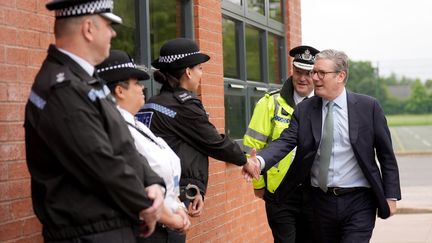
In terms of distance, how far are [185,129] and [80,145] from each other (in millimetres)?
1943

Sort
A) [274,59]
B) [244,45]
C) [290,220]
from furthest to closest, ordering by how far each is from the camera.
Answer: [274,59], [244,45], [290,220]

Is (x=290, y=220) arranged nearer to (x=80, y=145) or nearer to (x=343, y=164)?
(x=343, y=164)

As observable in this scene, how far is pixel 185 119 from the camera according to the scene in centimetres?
530


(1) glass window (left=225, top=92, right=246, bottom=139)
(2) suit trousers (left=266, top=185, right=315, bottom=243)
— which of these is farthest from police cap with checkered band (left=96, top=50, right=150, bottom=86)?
(1) glass window (left=225, top=92, right=246, bottom=139)

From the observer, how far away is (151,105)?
17.6 ft

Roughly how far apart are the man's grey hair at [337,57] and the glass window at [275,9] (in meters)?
4.43

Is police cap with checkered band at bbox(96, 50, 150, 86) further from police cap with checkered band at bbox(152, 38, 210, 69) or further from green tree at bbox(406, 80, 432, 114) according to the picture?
green tree at bbox(406, 80, 432, 114)

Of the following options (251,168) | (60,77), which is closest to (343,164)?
(251,168)

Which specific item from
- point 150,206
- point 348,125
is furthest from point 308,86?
point 150,206

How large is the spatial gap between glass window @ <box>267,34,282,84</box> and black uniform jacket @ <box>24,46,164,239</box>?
7212 millimetres

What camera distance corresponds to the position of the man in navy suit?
20.3ft

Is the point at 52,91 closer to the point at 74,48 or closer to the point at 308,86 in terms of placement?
the point at 74,48

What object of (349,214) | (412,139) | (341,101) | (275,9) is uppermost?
(275,9)

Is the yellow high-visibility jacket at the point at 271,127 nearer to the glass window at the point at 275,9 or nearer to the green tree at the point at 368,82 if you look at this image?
the glass window at the point at 275,9
